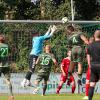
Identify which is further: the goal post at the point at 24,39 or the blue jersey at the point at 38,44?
the goal post at the point at 24,39

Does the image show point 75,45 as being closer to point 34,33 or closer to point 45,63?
point 45,63

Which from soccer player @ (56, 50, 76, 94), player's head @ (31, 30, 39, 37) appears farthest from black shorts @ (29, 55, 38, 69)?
player's head @ (31, 30, 39, 37)

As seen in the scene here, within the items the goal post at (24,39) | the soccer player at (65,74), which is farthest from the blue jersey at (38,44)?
the goal post at (24,39)

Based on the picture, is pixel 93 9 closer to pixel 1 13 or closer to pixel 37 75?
pixel 1 13

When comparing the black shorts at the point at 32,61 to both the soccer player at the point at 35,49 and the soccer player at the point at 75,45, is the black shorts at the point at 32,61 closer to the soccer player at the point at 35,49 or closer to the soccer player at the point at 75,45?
the soccer player at the point at 35,49

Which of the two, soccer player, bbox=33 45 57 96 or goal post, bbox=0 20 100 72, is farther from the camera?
goal post, bbox=0 20 100 72

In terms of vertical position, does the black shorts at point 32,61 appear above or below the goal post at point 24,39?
below

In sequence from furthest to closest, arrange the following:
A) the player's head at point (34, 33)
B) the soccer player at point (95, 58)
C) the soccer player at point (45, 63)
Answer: the player's head at point (34, 33) < the soccer player at point (45, 63) < the soccer player at point (95, 58)

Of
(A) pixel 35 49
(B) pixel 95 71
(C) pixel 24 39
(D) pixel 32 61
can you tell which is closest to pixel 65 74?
(D) pixel 32 61

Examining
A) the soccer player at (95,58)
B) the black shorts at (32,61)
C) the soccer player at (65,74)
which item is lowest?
the soccer player at (65,74)

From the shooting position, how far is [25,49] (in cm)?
2159

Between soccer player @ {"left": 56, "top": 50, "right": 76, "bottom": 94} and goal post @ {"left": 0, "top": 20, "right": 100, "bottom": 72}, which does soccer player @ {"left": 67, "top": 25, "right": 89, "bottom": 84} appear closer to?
soccer player @ {"left": 56, "top": 50, "right": 76, "bottom": 94}

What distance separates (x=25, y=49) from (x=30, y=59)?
1078 mm

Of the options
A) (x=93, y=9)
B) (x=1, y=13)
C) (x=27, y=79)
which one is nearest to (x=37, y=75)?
(x=27, y=79)
